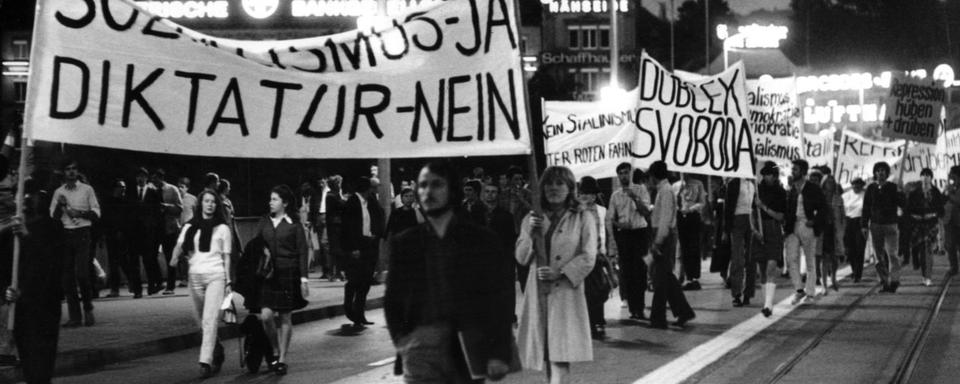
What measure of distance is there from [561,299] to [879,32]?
338 ft

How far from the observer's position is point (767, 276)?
15898mm

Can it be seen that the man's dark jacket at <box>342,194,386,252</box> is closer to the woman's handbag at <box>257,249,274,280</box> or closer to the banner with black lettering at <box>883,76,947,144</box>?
the woman's handbag at <box>257,249,274,280</box>

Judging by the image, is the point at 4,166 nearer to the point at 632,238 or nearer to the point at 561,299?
the point at 561,299

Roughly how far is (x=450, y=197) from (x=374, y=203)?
10.5 m

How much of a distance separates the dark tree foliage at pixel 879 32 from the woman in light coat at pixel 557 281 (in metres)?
96.2

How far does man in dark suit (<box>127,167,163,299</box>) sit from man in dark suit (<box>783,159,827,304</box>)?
8.21m

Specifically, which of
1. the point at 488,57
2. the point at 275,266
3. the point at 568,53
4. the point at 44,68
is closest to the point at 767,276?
the point at 275,266

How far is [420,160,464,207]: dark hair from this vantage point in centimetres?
640

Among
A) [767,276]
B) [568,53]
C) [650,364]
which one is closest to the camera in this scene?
[650,364]

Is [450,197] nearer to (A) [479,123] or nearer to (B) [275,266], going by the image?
(A) [479,123]

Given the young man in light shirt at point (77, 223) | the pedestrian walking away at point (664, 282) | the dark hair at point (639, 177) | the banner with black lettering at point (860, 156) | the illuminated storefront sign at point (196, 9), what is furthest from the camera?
the illuminated storefront sign at point (196, 9)

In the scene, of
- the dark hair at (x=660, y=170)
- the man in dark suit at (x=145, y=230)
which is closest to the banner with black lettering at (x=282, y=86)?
the dark hair at (x=660, y=170)

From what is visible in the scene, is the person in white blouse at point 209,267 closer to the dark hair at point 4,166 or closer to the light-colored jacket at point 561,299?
the dark hair at point 4,166

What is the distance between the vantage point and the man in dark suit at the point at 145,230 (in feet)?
63.4
